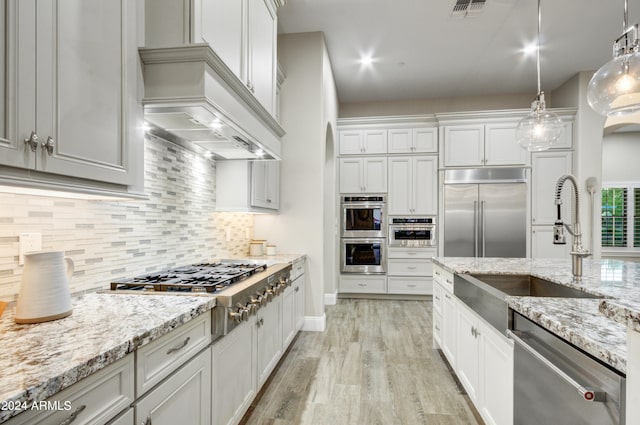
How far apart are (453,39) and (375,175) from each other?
2.11 m

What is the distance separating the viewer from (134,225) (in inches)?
75.2

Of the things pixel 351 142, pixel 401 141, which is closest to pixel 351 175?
pixel 351 142

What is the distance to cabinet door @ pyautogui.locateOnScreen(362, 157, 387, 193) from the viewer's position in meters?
5.29

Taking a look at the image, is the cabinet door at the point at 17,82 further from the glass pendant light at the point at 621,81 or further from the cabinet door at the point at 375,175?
the cabinet door at the point at 375,175

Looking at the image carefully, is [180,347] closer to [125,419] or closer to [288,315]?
[125,419]

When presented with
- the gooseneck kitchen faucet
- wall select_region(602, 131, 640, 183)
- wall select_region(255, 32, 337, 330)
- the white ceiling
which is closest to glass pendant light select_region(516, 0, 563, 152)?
the gooseneck kitchen faucet

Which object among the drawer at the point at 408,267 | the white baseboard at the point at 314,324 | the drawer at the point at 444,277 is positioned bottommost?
the white baseboard at the point at 314,324

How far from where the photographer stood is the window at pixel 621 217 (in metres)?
7.19

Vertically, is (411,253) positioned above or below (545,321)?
below

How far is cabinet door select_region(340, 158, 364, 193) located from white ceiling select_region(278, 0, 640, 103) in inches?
47.5

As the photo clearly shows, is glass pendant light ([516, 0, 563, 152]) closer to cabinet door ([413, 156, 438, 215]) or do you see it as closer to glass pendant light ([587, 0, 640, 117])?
glass pendant light ([587, 0, 640, 117])

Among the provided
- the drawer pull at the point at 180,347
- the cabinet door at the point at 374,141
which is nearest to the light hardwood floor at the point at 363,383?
the drawer pull at the point at 180,347

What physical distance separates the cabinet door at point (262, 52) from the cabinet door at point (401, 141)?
2.97 m

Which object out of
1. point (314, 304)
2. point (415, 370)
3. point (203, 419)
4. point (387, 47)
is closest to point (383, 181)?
point (387, 47)
